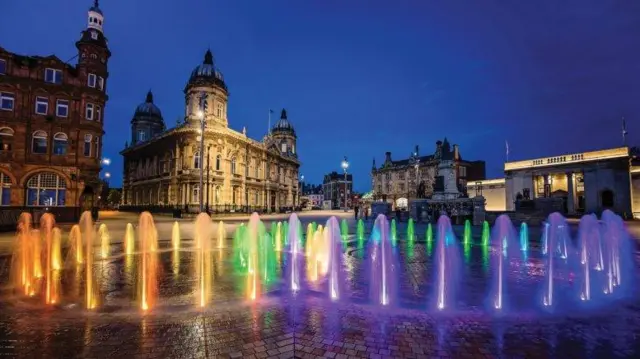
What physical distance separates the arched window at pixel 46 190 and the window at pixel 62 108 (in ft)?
18.7

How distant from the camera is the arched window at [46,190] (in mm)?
28269

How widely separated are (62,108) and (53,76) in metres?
3.03

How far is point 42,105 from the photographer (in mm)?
29094

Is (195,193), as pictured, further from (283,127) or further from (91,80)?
(283,127)

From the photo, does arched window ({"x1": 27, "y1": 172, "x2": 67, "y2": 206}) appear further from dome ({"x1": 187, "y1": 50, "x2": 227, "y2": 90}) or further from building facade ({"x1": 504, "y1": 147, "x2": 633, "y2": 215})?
building facade ({"x1": 504, "y1": 147, "x2": 633, "y2": 215})

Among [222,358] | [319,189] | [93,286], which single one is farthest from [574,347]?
[319,189]

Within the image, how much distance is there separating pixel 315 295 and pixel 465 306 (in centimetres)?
302

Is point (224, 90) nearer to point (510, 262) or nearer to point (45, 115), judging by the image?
point (45, 115)

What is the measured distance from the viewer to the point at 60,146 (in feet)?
97.4

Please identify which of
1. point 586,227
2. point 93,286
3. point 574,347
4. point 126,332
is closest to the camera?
point 574,347

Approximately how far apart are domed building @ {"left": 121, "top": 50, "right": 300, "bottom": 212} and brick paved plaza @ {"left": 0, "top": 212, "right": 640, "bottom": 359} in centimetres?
3423

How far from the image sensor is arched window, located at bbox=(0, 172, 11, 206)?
27.2m

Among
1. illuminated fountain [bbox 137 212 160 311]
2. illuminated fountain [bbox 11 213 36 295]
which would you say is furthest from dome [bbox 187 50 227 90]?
illuminated fountain [bbox 11 213 36 295]

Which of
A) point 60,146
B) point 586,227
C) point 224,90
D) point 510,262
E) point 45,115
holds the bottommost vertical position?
point 510,262
